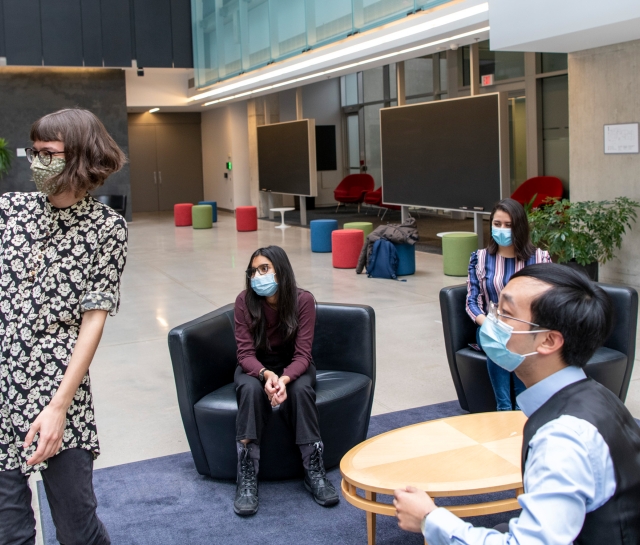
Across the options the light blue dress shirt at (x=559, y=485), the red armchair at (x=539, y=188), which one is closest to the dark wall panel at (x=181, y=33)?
the red armchair at (x=539, y=188)

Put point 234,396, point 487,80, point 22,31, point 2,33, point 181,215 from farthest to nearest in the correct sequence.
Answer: point 181,215 → point 22,31 → point 2,33 → point 487,80 → point 234,396

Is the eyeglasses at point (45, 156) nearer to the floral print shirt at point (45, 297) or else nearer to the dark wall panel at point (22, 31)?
the floral print shirt at point (45, 297)

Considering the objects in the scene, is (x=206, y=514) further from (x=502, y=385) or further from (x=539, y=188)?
(x=539, y=188)

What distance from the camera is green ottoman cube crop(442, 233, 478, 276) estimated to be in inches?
410

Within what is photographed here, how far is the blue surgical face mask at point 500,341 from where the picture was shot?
6.23 ft

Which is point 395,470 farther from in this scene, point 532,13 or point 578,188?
point 578,188

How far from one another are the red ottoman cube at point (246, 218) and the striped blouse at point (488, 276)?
12621 mm

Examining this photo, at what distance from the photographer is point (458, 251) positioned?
34.3ft

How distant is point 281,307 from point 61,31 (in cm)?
1640

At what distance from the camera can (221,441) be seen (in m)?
4.02

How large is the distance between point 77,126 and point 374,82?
1971cm

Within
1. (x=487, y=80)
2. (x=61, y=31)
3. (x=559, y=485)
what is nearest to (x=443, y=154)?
(x=487, y=80)

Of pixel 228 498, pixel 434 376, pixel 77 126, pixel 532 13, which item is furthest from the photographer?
pixel 532 13

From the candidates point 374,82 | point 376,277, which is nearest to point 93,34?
point 374,82
